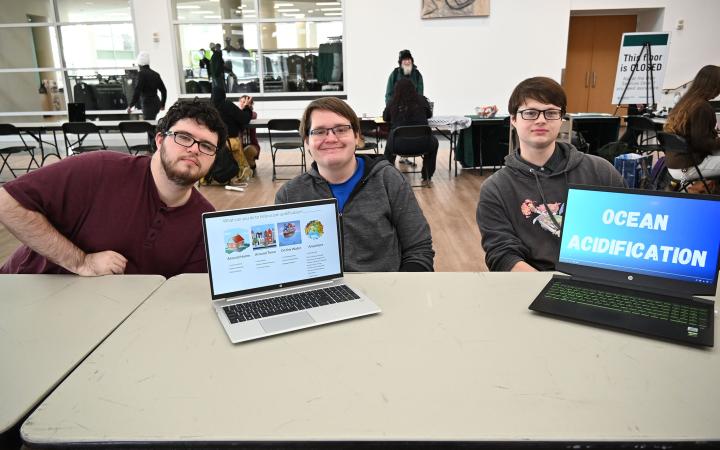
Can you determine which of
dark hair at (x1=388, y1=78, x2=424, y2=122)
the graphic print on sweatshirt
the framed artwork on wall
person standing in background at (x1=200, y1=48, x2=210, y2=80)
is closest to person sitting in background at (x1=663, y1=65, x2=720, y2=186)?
dark hair at (x1=388, y1=78, x2=424, y2=122)

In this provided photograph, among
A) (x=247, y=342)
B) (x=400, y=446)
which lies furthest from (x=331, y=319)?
(x=400, y=446)

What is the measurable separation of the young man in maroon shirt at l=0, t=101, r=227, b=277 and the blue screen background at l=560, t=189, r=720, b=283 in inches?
46.8

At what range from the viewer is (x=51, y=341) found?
1.11 metres

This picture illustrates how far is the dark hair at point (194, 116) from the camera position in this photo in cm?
167

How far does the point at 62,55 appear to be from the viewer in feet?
31.9

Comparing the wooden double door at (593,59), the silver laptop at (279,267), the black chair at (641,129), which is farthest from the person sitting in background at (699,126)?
the wooden double door at (593,59)

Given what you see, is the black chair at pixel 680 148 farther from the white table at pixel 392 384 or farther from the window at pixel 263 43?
the window at pixel 263 43

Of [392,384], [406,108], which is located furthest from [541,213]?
[406,108]

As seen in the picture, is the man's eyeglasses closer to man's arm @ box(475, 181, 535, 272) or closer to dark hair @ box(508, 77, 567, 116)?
man's arm @ box(475, 181, 535, 272)

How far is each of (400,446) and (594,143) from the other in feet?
21.4

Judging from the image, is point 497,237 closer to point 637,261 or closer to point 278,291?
point 637,261

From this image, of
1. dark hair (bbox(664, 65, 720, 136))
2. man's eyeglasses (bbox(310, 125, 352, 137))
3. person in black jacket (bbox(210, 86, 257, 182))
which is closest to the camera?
man's eyeglasses (bbox(310, 125, 352, 137))

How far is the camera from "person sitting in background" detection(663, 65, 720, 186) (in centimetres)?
385

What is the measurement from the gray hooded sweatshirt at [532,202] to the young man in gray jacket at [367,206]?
0.27 metres
